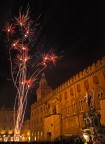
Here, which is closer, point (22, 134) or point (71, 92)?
point (71, 92)

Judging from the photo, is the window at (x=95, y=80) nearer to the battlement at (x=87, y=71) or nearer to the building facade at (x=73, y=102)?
the building facade at (x=73, y=102)

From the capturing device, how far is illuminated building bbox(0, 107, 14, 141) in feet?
173

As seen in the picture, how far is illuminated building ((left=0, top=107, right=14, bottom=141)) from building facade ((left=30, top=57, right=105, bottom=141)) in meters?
14.9

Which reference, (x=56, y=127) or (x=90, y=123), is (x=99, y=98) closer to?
(x=90, y=123)

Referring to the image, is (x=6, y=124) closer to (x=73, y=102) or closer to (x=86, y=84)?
(x=73, y=102)

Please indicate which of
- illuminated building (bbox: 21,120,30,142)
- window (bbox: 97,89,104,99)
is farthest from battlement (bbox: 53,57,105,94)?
illuminated building (bbox: 21,120,30,142)

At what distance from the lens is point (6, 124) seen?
54.5 meters

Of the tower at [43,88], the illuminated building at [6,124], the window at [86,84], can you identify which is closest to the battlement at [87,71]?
the window at [86,84]

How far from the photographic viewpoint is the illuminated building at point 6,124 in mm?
52819

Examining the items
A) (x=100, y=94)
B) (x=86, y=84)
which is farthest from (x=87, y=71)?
(x=100, y=94)

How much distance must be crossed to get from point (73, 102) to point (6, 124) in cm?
3186

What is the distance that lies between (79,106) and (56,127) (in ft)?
25.5

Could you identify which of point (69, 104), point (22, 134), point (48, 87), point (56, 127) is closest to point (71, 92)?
point (69, 104)

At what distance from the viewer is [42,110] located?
43.1m
